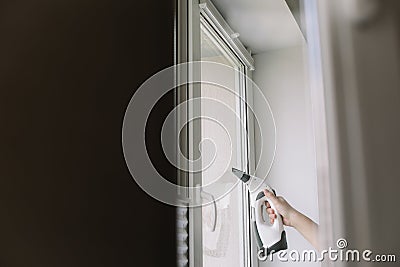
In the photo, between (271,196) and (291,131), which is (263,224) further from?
(291,131)

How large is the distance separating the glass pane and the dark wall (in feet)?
0.32

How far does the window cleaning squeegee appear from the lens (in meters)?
0.94

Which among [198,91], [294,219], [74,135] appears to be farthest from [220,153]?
[74,135]

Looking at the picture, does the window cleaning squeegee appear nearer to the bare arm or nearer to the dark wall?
the bare arm

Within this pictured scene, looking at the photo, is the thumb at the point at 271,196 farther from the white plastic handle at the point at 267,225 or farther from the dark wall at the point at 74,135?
the dark wall at the point at 74,135

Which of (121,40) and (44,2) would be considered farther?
(121,40)

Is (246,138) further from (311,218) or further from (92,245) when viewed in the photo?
(92,245)

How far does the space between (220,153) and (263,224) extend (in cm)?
23

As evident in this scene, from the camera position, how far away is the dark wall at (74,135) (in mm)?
738

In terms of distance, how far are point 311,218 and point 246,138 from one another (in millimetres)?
272

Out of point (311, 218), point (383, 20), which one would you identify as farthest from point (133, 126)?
point (383, 20)

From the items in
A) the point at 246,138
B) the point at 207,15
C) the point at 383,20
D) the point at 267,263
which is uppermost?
the point at 207,15

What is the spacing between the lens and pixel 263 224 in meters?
0.97

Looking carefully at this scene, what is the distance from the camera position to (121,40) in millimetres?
1056
